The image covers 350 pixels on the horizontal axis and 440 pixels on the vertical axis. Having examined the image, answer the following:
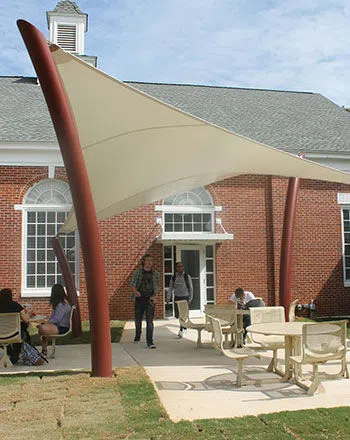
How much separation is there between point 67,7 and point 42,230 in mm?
11994

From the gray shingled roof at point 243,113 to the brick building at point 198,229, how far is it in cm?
8

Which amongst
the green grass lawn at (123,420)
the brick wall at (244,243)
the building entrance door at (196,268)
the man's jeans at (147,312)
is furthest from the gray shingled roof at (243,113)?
the green grass lawn at (123,420)

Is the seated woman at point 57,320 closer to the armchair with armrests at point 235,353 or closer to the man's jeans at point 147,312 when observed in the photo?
the man's jeans at point 147,312

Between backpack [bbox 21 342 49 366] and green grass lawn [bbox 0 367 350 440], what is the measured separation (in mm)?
1868

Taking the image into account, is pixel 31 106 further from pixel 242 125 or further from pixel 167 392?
pixel 167 392

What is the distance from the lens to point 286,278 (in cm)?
1189

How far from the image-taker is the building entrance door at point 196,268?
52.2 feet

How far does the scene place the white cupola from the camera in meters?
22.0

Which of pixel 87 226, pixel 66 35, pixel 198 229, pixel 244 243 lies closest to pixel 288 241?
pixel 244 243

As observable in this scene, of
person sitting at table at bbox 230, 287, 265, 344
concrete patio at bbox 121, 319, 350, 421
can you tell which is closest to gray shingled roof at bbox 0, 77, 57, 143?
person sitting at table at bbox 230, 287, 265, 344

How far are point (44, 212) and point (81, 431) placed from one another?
1129 cm

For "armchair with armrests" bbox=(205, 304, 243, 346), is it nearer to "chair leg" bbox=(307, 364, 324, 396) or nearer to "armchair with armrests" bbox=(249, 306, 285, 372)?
"armchair with armrests" bbox=(249, 306, 285, 372)

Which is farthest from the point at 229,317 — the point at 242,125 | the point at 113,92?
the point at 242,125

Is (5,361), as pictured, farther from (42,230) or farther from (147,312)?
(42,230)
